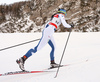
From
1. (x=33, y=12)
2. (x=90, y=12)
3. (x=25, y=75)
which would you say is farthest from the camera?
(x=33, y=12)

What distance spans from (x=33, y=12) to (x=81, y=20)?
1423 centimetres

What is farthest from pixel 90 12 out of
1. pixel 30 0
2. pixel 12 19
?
pixel 12 19

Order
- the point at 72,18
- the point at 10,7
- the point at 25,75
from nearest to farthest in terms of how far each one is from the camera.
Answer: the point at 25,75 < the point at 72,18 < the point at 10,7

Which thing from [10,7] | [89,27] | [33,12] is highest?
[10,7]

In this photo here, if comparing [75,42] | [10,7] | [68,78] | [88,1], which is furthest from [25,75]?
[10,7]

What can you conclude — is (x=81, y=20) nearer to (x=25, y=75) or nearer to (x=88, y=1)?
(x=88, y=1)

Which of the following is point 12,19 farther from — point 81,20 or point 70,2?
point 81,20

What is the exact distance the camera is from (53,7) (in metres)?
26.8

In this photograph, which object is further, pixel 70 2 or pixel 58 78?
pixel 70 2

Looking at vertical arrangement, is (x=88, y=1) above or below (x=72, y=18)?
above

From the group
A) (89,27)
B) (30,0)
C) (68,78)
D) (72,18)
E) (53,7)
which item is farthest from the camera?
(30,0)

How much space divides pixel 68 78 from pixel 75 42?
5045 millimetres

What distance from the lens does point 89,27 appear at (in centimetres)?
2030

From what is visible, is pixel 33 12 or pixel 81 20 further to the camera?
pixel 33 12
